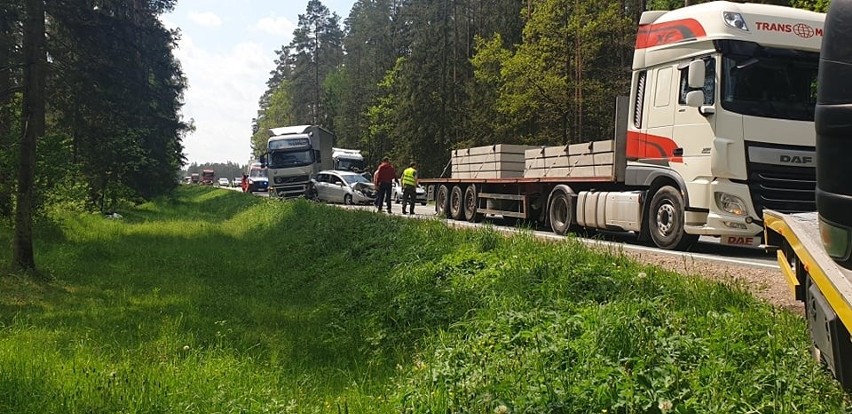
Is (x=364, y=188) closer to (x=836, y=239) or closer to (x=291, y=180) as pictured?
(x=291, y=180)

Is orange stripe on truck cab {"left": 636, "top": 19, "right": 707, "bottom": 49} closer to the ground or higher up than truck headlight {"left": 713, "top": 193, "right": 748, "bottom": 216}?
higher up

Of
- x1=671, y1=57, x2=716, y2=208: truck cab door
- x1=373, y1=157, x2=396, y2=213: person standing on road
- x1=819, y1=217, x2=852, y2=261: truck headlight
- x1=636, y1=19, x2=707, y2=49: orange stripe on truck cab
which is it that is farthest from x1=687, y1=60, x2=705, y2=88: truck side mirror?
x1=373, y1=157, x2=396, y2=213: person standing on road

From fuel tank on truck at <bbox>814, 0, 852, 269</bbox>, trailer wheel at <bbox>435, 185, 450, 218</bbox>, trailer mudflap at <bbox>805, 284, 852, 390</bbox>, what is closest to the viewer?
fuel tank on truck at <bbox>814, 0, 852, 269</bbox>

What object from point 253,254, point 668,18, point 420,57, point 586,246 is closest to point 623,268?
point 586,246

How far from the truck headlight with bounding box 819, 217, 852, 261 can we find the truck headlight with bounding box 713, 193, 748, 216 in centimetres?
576

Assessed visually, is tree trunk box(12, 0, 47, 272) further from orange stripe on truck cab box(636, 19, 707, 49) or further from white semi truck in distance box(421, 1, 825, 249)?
orange stripe on truck cab box(636, 19, 707, 49)

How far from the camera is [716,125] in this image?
8391 millimetres

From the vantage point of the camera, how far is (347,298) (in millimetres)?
7586

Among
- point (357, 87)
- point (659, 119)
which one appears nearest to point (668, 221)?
point (659, 119)

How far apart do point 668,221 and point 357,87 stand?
57199mm

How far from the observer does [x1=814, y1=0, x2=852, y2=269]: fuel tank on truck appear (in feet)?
8.47

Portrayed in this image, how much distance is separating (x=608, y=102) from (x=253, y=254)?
20.7 m

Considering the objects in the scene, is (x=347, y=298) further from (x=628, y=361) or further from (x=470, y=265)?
(x=628, y=361)

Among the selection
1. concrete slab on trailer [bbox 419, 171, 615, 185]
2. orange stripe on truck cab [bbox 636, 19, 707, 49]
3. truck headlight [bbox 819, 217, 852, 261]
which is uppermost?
orange stripe on truck cab [bbox 636, 19, 707, 49]
